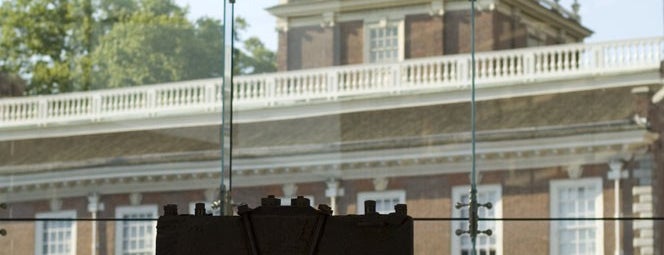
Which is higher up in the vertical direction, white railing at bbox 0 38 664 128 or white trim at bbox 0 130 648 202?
white railing at bbox 0 38 664 128

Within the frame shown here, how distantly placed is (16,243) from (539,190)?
2.81 meters

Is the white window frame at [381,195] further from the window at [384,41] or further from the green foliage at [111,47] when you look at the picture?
the green foliage at [111,47]

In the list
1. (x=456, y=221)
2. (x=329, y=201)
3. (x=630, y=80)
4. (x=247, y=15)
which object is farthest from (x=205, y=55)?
(x=630, y=80)

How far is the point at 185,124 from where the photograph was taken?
9.41 meters

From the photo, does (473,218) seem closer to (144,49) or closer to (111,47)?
(144,49)

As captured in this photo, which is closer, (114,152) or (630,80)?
(630,80)

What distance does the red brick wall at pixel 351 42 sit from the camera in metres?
9.20

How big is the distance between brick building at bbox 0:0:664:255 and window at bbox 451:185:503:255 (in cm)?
1

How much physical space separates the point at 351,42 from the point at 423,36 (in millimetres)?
390

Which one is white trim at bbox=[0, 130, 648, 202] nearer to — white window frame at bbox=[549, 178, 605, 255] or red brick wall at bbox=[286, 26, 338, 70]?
white window frame at bbox=[549, 178, 605, 255]

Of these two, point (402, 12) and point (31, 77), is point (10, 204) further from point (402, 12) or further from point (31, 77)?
point (402, 12)

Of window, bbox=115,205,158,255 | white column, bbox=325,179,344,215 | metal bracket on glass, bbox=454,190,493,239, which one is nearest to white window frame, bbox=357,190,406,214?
white column, bbox=325,179,344,215

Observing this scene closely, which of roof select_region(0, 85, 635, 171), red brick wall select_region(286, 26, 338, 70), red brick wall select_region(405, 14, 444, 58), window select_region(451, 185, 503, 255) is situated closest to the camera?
window select_region(451, 185, 503, 255)

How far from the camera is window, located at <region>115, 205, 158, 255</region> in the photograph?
30.3 ft
